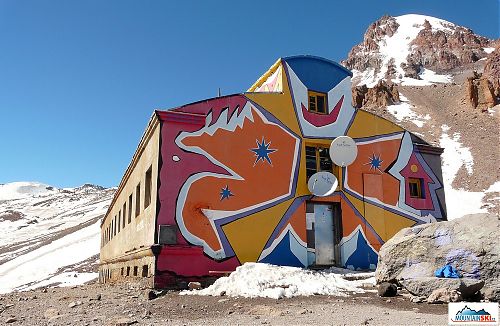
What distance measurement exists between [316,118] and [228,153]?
3931 millimetres

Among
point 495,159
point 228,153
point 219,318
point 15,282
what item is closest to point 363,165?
point 228,153

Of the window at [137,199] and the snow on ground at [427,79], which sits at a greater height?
the snow on ground at [427,79]

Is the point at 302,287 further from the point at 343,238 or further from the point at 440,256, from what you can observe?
the point at 343,238

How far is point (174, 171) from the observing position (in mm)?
13414

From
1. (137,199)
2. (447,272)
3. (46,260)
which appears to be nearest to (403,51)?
(46,260)

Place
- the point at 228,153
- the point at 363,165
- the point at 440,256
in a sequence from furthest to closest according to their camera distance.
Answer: the point at 363,165, the point at 228,153, the point at 440,256

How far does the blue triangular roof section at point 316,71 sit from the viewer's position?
16.4m

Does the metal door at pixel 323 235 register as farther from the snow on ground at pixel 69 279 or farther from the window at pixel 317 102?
the snow on ground at pixel 69 279

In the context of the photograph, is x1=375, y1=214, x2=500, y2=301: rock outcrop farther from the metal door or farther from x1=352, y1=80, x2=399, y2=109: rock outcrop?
x1=352, y1=80, x2=399, y2=109: rock outcrop

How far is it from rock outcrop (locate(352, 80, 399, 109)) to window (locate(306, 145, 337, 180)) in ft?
249

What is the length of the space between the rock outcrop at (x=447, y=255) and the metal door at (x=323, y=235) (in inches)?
171
